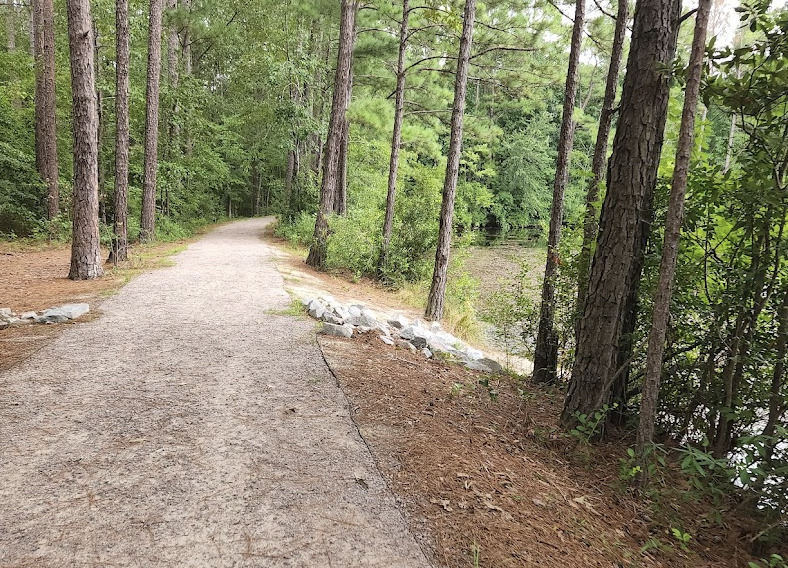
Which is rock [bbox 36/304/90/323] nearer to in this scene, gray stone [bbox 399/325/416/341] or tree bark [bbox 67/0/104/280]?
tree bark [bbox 67/0/104/280]

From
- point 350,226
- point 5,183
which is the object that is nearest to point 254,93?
point 5,183

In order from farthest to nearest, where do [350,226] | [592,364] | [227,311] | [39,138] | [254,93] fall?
[254,93] < [39,138] < [350,226] < [227,311] < [592,364]

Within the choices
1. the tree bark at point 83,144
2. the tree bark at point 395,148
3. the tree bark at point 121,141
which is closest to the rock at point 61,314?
the tree bark at point 83,144

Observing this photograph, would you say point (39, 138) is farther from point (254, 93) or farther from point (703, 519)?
point (703, 519)

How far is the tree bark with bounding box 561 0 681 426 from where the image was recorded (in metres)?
3.36

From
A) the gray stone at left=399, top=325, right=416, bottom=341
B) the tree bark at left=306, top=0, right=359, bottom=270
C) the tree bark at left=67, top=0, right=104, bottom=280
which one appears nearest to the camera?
the gray stone at left=399, top=325, right=416, bottom=341

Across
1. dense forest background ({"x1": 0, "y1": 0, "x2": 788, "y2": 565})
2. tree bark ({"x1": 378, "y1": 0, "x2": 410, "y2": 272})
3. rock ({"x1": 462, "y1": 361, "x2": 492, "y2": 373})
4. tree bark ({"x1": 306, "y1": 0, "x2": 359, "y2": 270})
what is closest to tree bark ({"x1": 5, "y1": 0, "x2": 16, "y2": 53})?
dense forest background ({"x1": 0, "y1": 0, "x2": 788, "y2": 565})

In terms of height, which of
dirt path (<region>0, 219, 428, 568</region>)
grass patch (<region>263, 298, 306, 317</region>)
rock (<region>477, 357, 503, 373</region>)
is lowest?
rock (<region>477, 357, 503, 373</region>)

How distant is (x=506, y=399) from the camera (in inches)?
189

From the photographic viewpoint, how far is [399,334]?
22.2 feet

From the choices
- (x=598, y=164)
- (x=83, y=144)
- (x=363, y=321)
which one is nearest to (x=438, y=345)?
(x=363, y=321)

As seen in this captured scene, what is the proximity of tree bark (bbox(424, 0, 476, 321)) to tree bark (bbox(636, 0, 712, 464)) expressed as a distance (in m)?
6.05

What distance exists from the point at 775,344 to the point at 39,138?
725 inches

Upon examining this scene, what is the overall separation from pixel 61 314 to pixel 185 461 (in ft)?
13.8
